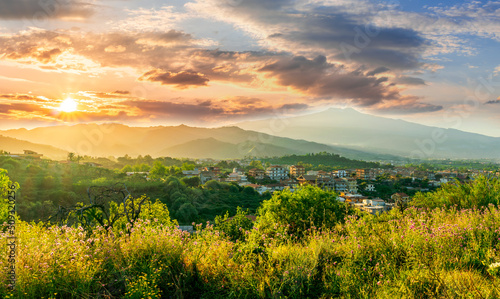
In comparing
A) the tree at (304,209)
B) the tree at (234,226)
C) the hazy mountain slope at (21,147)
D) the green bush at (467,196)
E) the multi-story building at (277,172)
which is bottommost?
the multi-story building at (277,172)

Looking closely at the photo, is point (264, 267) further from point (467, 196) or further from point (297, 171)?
point (297, 171)

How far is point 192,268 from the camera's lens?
4508 mm

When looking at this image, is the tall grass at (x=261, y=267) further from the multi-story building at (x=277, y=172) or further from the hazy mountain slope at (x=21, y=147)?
the hazy mountain slope at (x=21, y=147)

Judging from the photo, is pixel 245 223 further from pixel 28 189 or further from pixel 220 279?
pixel 28 189

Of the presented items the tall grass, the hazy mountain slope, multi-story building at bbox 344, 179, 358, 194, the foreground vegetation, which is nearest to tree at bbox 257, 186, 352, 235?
the foreground vegetation

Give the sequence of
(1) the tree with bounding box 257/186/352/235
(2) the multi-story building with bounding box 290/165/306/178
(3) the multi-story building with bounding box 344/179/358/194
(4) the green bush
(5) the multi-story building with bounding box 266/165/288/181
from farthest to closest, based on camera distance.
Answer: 1. (2) the multi-story building with bounding box 290/165/306/178
2. (5) the multi-story building with bounding box 266/165/288/181
3. (3) the multi-story building with bounding box 344/179/358/194
4. (1) the tree with bounding box 257/186/352/235
5. (4) the green bush

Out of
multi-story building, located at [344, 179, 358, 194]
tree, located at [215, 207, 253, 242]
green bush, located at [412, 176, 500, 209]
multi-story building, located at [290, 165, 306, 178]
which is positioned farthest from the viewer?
multi-story building, located at [290, 165, 306, 178]

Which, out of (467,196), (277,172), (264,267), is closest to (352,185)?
(277,172)

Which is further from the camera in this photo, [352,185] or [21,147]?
[21,147]

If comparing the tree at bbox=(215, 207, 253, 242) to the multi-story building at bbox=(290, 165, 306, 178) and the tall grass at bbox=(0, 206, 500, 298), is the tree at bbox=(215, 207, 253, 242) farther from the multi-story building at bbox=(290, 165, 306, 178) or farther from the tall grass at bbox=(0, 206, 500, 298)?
the multi-story building at bbox=(290, 165, 306, 178)

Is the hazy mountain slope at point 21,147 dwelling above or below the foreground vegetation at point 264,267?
below

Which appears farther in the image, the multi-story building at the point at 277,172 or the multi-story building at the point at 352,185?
the multi-story building at the point at 277,172

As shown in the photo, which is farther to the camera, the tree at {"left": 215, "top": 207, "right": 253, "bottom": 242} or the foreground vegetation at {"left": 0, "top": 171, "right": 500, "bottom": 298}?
the tree at {"left": 215, "top": 207, "right": 253, "bottom": 242}

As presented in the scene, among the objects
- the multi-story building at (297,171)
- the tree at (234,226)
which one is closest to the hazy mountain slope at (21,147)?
the multi-story building at (297,171)
